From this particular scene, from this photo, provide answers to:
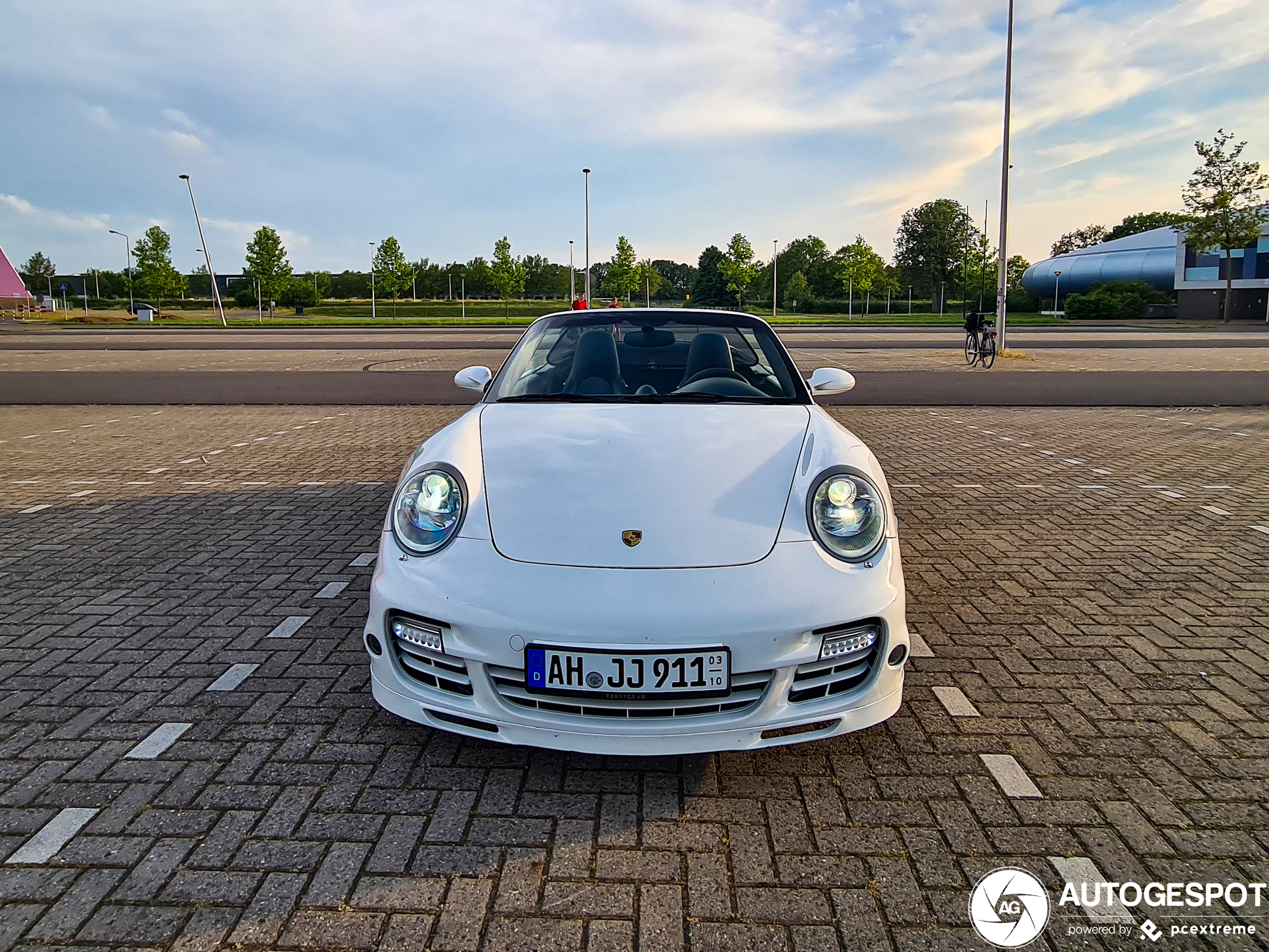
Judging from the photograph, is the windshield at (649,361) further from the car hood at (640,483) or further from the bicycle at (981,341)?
the bicycle at (981,341)

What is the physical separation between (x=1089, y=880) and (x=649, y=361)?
2.99 meters

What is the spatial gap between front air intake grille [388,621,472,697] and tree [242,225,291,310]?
73.9 metres

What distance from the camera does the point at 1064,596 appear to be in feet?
14.5

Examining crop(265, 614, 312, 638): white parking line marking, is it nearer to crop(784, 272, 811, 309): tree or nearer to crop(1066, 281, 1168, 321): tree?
crop(1066, 281, 1168, 321): tree

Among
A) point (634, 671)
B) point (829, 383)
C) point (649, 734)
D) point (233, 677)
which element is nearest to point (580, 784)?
point (649, 734)

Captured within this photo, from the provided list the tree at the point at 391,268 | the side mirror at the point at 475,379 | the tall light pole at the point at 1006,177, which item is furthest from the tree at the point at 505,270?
the side mirror at the point at 475,379

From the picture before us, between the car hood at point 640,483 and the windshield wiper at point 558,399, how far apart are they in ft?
0.56

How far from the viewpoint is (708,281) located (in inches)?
4806

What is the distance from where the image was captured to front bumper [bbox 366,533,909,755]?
2.45m

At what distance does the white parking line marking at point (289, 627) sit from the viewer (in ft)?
12.7

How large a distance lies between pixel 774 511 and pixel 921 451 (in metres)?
6.58

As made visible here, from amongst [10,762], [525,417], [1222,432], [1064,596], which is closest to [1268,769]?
[1064,596]

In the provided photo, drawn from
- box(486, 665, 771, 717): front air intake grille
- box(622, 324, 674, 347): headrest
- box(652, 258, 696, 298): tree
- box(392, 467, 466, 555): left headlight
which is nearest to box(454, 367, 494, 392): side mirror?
box(622, 324, 674, 347): headrest

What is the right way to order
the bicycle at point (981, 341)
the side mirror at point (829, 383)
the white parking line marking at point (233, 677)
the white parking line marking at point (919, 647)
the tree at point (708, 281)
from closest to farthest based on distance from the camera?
the white parking line marking at point (233, 677), the white parking line marking at point (919, 647), the side mirror at point (829, 383), the bicycle at point (981, 341), the tree at point (708, 281)
